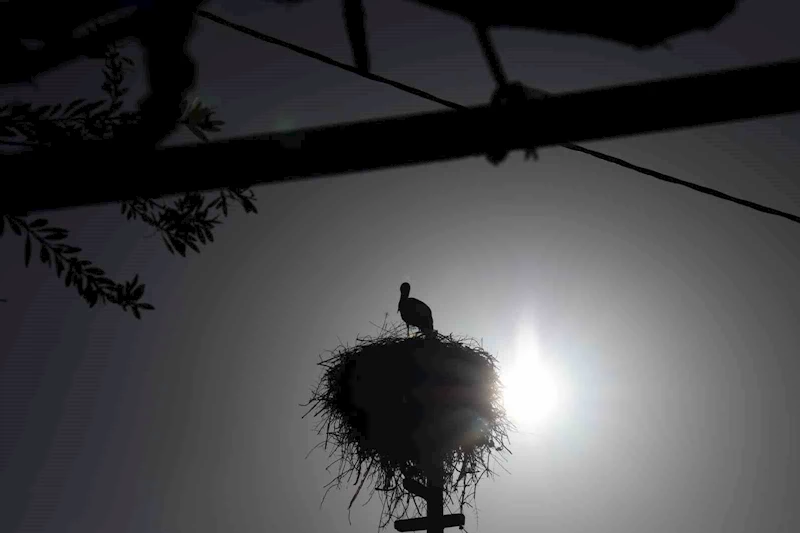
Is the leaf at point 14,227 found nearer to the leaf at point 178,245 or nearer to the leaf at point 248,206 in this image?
the leaf at point 178,245

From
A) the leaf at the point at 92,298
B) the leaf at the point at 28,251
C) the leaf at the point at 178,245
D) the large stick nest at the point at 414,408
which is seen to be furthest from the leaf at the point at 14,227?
the large stick nest at the point at 414,408

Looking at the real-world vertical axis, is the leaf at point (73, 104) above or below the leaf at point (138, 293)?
above

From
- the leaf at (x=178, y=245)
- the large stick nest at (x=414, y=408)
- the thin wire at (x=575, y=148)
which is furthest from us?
the large stick nest at (x=414, y=408)

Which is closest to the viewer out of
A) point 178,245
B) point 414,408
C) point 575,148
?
point 575,148

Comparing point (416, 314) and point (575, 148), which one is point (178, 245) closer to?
point (575, 148)

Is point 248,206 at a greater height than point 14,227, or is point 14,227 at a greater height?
point 248,206

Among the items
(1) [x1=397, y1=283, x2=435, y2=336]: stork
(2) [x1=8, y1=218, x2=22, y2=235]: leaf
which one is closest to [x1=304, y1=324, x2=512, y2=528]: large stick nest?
(1) [x1=397, y1=283, x2=435, y2=336]: stork

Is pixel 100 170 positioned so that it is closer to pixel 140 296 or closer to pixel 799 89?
pixel 799 89

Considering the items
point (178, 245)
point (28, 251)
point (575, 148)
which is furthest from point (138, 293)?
point (575, 148)

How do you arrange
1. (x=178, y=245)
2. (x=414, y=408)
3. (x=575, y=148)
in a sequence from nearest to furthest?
(x=575, y=148) < (x=178, y=245) < (x=414, y=408)

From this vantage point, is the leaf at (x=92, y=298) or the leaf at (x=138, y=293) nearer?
the leaf at (x=92, y=298)

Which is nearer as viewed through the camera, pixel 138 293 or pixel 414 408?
pixel 138 293

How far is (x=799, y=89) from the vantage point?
1.38 m

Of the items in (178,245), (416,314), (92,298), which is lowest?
(92,298)
